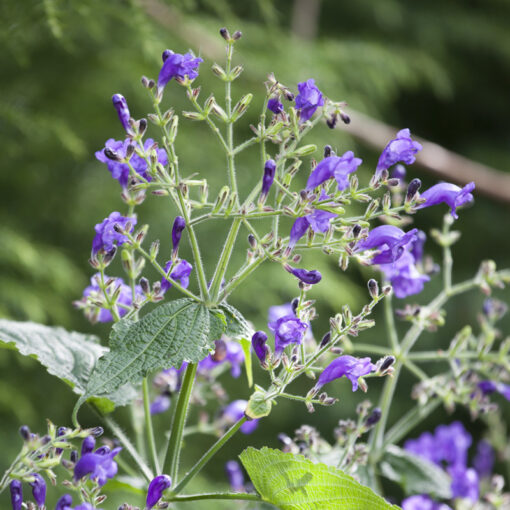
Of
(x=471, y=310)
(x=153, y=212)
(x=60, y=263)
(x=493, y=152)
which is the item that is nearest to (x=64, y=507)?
(x=60, y=263)

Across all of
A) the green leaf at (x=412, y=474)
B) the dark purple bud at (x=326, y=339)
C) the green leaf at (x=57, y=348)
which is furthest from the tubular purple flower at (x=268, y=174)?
the green leaf at (x=412, y=474)

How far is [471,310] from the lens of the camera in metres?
3.62

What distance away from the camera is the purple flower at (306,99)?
675 mm

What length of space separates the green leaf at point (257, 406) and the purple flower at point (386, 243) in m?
0.17

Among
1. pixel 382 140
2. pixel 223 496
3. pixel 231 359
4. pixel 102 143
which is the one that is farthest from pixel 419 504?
pixel 102 143

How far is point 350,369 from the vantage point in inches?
25.8

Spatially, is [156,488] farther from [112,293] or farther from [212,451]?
[112,293]

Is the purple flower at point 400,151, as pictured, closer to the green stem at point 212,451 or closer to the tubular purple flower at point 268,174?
the tubular purple flower at point 268,174

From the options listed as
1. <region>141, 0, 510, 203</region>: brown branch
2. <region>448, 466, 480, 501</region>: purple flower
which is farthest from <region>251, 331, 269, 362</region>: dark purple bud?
<region>141, 0, 510, 203</region>: brown branch

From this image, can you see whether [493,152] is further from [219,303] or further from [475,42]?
[219,303]

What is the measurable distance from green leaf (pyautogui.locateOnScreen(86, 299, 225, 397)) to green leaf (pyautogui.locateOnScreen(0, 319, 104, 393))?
8 cm

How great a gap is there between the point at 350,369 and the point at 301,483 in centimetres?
11

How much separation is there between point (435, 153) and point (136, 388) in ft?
4.46

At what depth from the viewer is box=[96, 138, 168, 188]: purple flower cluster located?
68cm
